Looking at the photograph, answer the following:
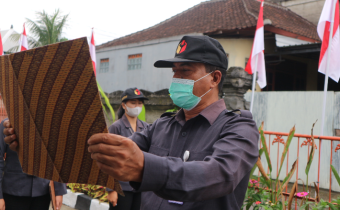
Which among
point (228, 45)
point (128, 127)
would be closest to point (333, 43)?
point (128, 127)

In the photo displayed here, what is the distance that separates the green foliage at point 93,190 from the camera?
5121 mm

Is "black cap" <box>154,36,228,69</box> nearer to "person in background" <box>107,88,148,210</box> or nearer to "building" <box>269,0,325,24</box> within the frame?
"person in background" <box>107,88,148,210</box>

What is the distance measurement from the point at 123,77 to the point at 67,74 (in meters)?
15.9

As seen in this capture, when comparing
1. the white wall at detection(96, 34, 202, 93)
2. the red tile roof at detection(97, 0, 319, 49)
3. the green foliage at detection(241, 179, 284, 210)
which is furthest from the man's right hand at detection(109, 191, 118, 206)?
the red tile roof at detection(97, 0, 319, 49)

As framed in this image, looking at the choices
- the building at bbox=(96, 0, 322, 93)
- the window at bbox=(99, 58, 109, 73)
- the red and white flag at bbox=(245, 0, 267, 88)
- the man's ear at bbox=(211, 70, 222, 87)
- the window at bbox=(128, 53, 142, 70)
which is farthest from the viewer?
the window at bbox=(99, 58, 109, 73)

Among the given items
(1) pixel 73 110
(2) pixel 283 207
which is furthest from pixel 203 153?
(2) pixel 283 207

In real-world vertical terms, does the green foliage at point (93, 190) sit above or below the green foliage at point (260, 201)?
below

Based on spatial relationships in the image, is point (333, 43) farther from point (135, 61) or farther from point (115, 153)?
point (135, 61)

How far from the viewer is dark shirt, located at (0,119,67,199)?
2889 millimetres

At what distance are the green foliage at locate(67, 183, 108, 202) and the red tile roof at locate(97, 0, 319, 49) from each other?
28.4 ft

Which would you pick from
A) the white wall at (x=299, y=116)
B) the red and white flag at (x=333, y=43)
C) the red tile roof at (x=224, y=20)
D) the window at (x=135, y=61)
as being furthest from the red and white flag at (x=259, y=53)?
the window at (x=135, y=61)

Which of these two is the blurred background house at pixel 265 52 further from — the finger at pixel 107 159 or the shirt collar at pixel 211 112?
the finger at pixel 107 159

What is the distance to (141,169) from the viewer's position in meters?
0.84

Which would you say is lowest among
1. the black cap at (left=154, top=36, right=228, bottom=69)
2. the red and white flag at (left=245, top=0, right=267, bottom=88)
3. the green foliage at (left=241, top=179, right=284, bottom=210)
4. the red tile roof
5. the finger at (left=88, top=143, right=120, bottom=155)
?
the green foliage at (left=241, top=179, right=284, bottom=210)
